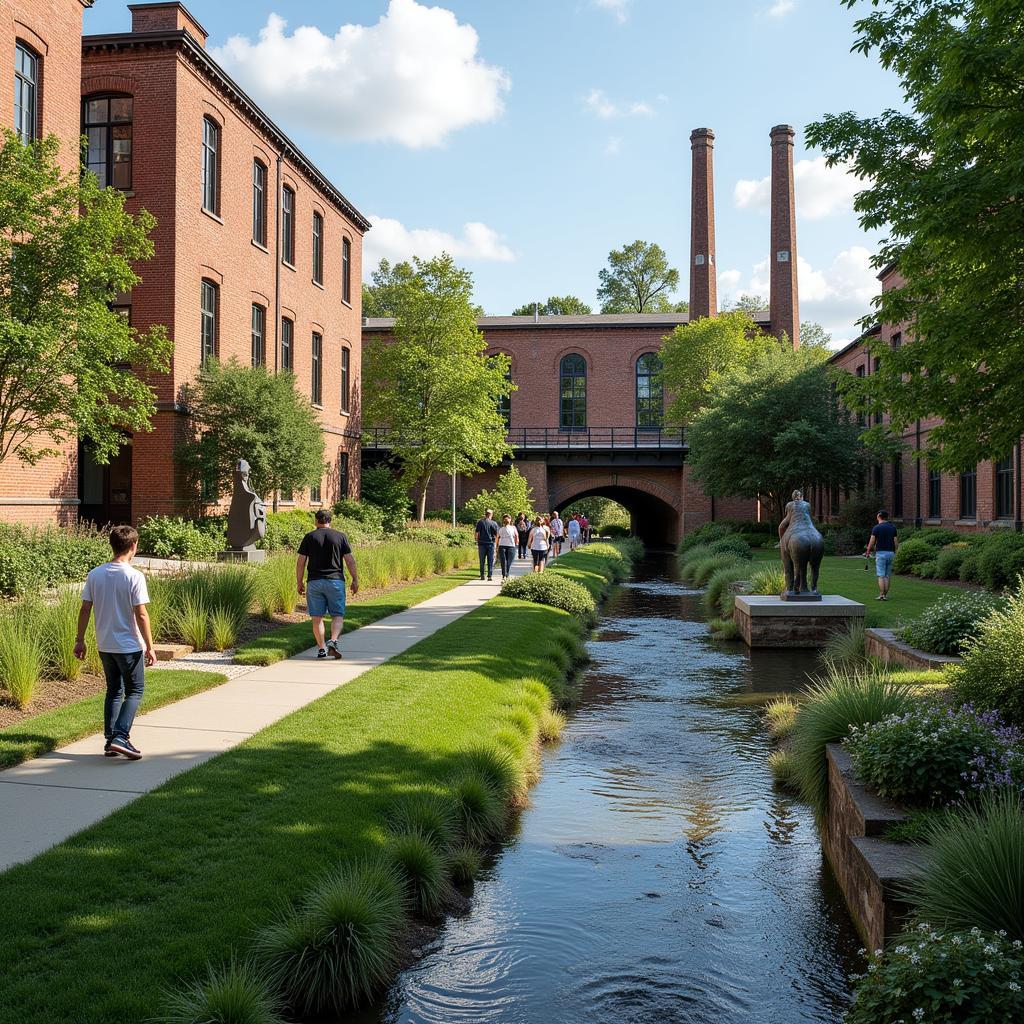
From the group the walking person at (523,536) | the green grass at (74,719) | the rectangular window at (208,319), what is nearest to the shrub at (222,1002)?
the green grass at (74,719)

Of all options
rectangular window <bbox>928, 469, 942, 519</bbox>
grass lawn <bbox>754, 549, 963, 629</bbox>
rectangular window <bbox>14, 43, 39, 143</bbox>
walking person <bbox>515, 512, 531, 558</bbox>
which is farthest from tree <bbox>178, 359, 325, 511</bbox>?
rectangular window <bbox>928, 469, 942, 519</bbox>

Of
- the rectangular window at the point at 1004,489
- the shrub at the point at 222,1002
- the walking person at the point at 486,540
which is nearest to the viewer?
the shrub at the point at 222,1002

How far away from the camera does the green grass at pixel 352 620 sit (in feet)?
38.1

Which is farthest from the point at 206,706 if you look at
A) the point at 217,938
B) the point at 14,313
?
the point at 14,313

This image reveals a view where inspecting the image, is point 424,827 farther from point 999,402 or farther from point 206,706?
point 999,402

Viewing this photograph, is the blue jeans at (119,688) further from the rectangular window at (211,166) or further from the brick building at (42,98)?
the rectangular window at (211,166)

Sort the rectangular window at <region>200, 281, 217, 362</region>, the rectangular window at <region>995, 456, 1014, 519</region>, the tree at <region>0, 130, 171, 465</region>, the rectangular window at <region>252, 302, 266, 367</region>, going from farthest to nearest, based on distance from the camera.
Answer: the rectangular window at <region>252, 302, 266, 367</region> → the rectangular window at <region>995, 456, 1014, 519</region> → the rectangular window at <region>200, 281, 217, 362</region> → the tree at <region>0, 130, 171, 465</region>

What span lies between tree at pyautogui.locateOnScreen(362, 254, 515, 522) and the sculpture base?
57.4ft

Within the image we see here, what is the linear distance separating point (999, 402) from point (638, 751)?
6269 millimetres

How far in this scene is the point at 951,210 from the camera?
9.05 metres

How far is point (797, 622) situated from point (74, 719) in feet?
38.2

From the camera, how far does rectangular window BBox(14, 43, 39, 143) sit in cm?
1766

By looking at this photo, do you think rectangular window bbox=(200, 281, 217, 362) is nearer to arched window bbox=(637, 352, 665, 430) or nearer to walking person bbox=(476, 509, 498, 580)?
walking person bbox=(476, 509, 498, 580)

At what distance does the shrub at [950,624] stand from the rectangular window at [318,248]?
89.0 feet
